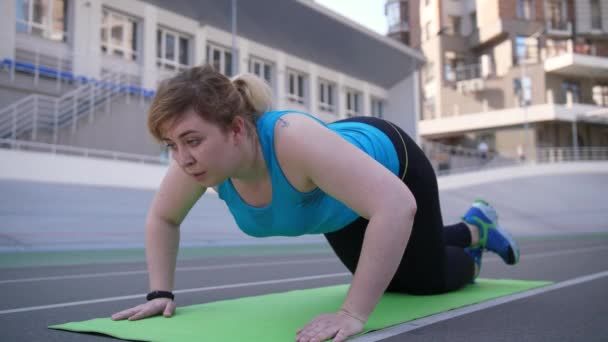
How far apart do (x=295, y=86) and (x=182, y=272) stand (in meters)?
26.3

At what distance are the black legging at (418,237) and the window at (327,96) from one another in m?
30.2

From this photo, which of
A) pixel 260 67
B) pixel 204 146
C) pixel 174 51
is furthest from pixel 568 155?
pixel 204 146

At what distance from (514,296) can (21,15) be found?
1995 cm

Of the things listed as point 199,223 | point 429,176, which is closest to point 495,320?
point 429,176

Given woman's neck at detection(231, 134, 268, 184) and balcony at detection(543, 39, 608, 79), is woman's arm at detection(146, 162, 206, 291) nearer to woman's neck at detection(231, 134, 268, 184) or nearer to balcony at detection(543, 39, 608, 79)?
woman's neck at detection(231, 134, 268, 184)

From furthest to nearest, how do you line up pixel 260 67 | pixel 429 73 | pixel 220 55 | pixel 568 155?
1. pixel 429 73
2. pixel 568 155
3. pixel 260 67
4. pixel 220 55

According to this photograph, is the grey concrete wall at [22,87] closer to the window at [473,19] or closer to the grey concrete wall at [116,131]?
the grey concrete wall at [116,131]

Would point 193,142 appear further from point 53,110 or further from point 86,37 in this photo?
point 86,37

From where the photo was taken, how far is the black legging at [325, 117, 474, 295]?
3164 mm

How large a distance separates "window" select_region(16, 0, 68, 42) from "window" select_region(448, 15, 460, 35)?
106 feet

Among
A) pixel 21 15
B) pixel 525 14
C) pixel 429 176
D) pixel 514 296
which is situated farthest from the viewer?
pixel 525 14

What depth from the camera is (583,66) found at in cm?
4159

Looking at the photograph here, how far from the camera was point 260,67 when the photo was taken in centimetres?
2948

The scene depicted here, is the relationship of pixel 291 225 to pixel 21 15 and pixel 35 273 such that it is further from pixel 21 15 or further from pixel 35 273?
pixel 21 15
